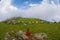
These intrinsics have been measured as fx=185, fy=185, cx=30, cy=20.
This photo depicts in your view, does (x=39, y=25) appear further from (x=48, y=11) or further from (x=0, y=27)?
(x=0, y=27)

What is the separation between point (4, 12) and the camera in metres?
6.73

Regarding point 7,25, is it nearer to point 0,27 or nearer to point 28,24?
point 0,27

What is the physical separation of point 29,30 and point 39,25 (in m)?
0.40

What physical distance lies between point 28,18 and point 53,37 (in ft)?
3.70

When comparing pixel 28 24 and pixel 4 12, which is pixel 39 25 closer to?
pixel 28 24

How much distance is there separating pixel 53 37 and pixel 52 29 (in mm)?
286

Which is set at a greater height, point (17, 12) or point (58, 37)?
point (17, 12)

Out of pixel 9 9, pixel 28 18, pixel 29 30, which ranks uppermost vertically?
pixel 9 9

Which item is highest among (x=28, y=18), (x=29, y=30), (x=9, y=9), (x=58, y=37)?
(x=9, y=9)

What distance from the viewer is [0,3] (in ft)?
22.4

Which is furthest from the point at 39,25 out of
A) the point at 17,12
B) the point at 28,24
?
the point at 17,12

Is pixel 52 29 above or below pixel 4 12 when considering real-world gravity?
below

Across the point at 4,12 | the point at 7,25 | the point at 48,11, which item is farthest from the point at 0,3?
the point at 48,11

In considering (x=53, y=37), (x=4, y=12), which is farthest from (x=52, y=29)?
(x=4, y=12)
